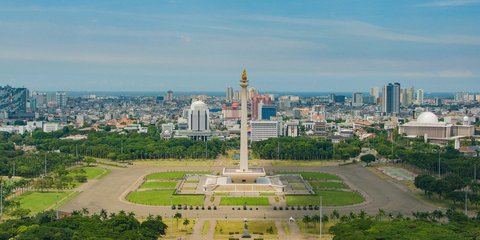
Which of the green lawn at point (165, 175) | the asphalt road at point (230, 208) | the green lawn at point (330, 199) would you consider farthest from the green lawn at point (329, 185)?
the green lawn at point (165, 175)

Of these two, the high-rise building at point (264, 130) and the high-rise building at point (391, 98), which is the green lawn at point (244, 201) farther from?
the high-rise building at point (391, 98)

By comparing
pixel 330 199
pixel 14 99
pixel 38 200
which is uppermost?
pixel 14 99

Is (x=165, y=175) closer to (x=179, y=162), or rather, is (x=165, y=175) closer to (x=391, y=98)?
(x=179, y=162)

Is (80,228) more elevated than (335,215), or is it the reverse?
(80,228)

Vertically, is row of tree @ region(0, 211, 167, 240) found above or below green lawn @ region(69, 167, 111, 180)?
above

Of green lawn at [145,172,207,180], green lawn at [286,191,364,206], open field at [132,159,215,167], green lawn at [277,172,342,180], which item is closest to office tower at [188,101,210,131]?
open field at [132,159,215,167]

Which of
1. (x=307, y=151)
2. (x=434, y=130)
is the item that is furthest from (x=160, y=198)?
(x=434, y=130)

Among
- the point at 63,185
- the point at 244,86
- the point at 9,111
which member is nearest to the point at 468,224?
the point at 244,86

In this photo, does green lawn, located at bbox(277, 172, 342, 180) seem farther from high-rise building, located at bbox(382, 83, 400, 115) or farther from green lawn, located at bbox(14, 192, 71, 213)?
high-rise building, located at bbox(382, 83, 400, 115)
